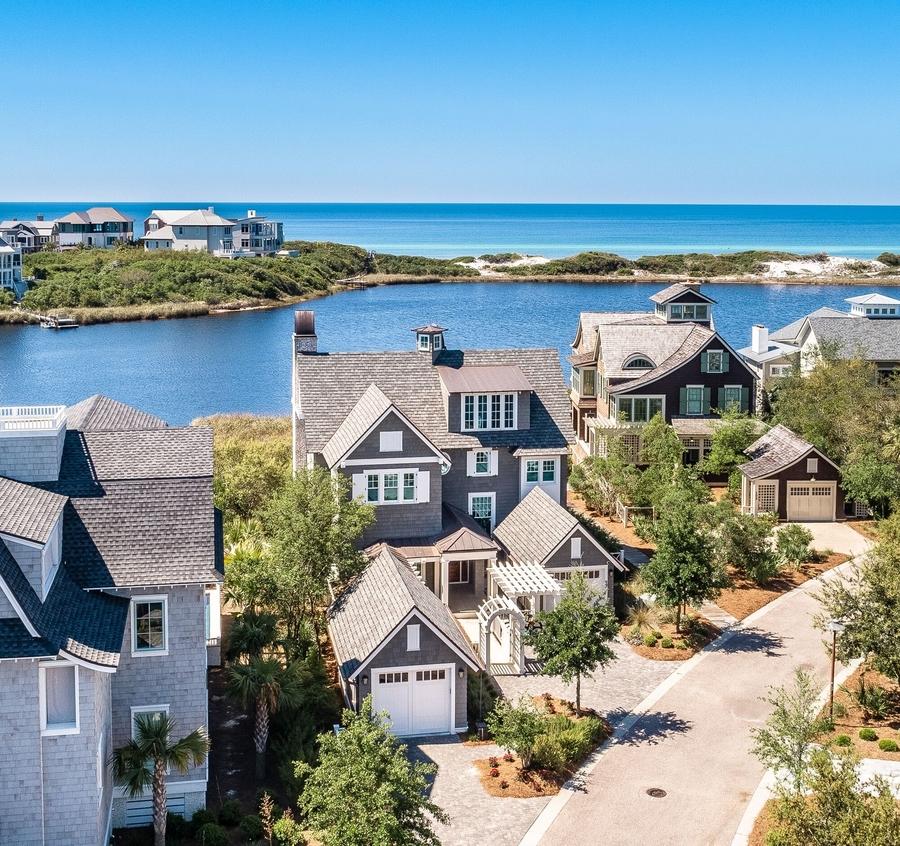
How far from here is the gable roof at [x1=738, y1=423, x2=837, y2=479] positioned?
44125 millimetres

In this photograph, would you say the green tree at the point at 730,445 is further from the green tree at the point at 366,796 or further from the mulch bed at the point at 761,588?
the green tree at the point at 366,796

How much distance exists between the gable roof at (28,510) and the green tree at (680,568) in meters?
17.0

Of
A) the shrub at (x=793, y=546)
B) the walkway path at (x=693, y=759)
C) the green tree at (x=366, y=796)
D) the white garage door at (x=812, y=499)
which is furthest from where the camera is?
the white garage door at (x=812, y=499)

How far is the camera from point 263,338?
114625 millimetres

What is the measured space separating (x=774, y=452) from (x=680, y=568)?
627 inches

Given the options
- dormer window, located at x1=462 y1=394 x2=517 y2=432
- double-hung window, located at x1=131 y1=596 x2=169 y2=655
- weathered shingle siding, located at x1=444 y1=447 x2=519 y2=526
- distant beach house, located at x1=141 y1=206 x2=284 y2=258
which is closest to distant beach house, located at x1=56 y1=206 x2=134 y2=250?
distant beach house, located at x1=141 y1=206 x2=284 y2=258

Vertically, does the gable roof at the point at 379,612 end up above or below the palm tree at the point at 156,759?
above

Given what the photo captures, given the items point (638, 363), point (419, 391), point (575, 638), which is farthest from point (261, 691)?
point (638, 363)

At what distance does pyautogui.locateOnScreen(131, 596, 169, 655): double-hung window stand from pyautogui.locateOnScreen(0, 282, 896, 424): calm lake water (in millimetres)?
51778

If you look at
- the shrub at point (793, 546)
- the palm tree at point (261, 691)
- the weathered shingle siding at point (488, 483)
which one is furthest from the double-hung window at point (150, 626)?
the shrub at point (793, 546)

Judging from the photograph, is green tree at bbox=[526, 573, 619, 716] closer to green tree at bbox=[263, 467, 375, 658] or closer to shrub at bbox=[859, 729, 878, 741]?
shrub at bbox=[859, 729, 878, 741]

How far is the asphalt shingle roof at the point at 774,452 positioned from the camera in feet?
145

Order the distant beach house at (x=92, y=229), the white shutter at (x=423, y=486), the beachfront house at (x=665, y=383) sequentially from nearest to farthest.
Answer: the white shutter at (x=423, y=486)
the beachfront house at (x=665, y=383)
the distant beach house at (x=92, y=229)

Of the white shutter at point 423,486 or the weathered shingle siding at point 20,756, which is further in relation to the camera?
the white shutter at point 423,486
